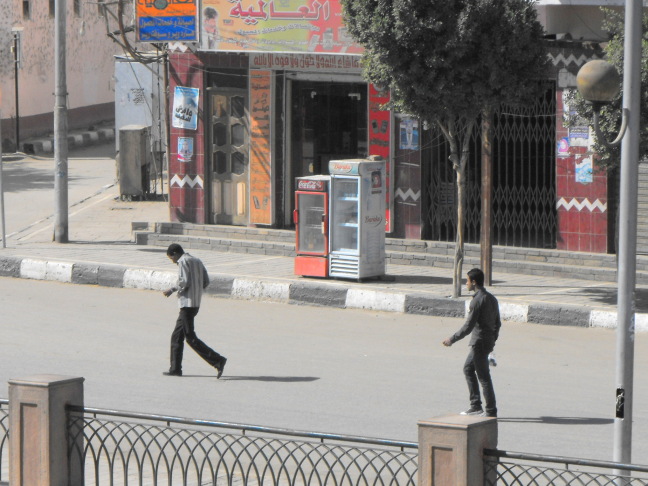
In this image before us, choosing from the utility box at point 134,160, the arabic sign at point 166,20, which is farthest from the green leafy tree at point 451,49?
the utility box at point 134,160

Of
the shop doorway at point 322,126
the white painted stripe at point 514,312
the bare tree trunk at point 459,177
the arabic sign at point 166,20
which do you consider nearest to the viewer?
the white painted stripe at point 514,312

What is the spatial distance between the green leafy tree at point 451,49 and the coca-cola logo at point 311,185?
6.85ft

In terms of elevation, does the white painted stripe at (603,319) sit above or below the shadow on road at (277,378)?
above

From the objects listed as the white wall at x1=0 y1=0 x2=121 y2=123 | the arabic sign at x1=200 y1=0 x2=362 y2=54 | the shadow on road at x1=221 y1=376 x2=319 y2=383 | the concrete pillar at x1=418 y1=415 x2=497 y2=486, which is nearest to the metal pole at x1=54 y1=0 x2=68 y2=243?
the arabic sign at x1=200 y1=0 x2=362 y2=54

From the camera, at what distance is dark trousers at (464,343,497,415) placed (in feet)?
33.5

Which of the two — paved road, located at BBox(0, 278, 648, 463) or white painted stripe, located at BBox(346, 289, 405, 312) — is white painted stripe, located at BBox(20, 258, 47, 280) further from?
white painted stripe, located at BBox(346, 289, 405, 312)

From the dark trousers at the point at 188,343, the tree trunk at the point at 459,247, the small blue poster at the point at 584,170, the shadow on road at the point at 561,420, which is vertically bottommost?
the shadow on road at the point at 561,420

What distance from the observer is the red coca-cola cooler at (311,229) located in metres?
16.8

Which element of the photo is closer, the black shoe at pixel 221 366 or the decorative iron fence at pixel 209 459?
the decorative iron fence at pixel 209 459

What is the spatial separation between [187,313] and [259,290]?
4.53m

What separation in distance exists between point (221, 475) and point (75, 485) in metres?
1.04

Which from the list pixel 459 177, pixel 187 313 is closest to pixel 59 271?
pixel 459 177

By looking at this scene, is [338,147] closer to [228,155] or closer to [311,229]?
[228,155]

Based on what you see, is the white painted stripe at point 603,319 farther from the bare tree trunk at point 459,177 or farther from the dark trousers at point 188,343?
the dark trousers at point 188,343
